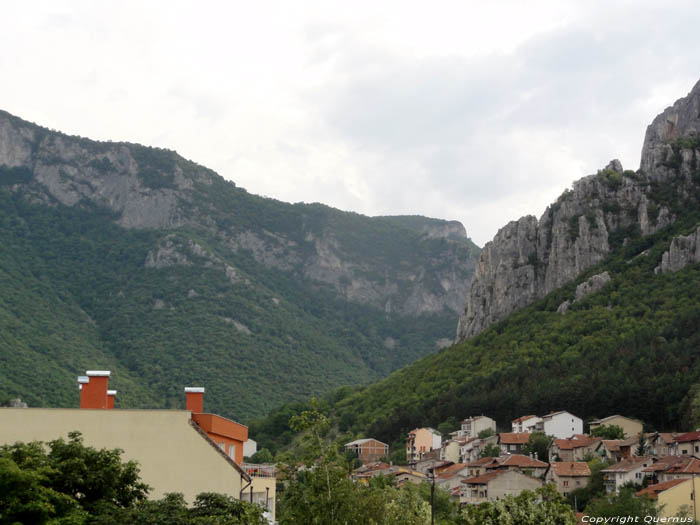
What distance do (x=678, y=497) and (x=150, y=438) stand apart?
46168 millimetres

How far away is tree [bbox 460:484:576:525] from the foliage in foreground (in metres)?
7.30

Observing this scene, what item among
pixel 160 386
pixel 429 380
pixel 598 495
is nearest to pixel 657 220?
pixel 429 380

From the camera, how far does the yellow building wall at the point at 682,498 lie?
64.2 m

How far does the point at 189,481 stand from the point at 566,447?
7146 centimetres

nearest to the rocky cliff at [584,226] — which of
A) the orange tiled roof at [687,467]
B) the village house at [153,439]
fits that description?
the orange tiled roof at [687,467]

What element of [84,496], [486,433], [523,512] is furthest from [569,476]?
[84,496]

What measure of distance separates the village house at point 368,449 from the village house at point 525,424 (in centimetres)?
1676

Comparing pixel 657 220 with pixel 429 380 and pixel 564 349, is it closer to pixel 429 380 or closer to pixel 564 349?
pixel 564 349

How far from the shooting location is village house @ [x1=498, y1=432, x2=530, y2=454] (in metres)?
103

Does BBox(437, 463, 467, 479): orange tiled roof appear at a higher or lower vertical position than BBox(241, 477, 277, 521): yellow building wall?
higher

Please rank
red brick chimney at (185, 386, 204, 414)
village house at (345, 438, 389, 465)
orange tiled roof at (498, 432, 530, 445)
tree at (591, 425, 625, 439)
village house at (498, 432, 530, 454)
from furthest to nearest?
village house at (345, 438, 389, 465) < orange tiled roof at (498, 432, 530, 445) < village house at (498, 432, 530, 454) < tree at (591, 425, 625, 439) < red brick chimney at (185, 386, 204, 414)

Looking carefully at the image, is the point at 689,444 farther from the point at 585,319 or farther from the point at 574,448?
the point at 585,319

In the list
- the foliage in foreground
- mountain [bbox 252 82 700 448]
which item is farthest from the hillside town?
the foliage in foreground

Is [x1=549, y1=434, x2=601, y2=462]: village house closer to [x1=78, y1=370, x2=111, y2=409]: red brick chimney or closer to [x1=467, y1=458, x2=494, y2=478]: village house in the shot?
[x1=467, y1=458, x2=494, y2=478]: village house
